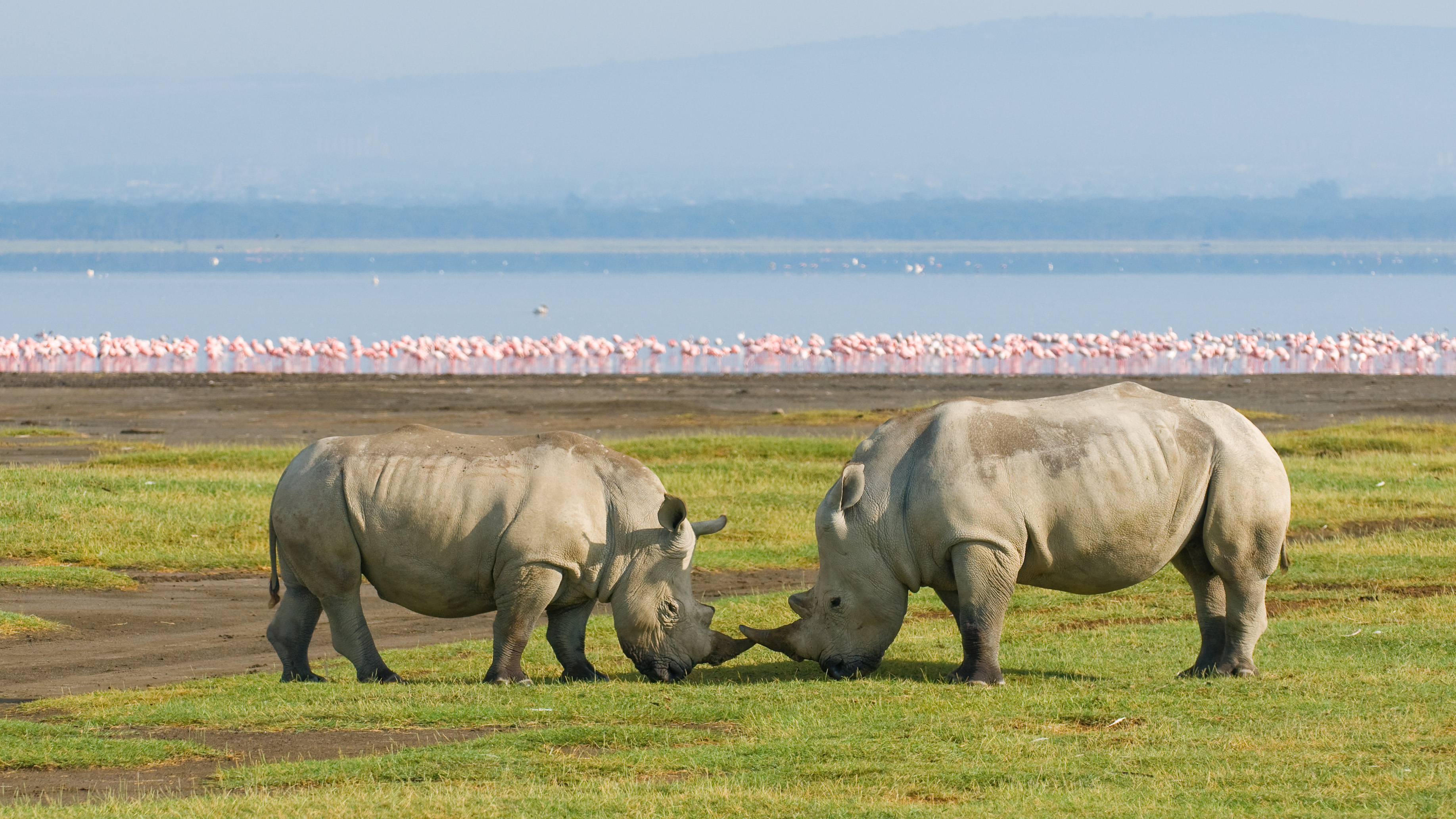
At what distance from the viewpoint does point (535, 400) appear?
155ft

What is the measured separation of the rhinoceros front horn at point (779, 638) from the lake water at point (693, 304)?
72.8 metres

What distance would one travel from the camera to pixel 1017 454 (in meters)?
12.0

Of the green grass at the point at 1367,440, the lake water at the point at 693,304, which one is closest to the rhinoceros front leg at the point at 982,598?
the green grass at the point at 1367,440

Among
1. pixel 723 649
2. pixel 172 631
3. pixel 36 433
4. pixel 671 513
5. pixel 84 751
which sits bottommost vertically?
pixel 36 433

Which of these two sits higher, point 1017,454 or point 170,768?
point 1017,454

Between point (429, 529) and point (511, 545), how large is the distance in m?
0.57

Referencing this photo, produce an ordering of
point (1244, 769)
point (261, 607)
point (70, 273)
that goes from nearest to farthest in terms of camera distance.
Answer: point (1244, 769) → point (261, 607) → point (70, 273)

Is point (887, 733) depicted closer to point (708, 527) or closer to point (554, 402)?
point (708, 527)

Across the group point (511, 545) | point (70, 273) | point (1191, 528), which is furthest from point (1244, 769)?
point (70, 273)

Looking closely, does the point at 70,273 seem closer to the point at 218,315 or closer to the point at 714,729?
the point at 218,315

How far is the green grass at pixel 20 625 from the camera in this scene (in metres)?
15.8

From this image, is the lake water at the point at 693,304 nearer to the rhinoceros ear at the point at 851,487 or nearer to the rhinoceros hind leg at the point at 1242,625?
the rhinoceros ear at the point at 851,487

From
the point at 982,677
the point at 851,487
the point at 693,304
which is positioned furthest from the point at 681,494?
the point at 693,304

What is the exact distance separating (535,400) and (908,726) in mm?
37197
